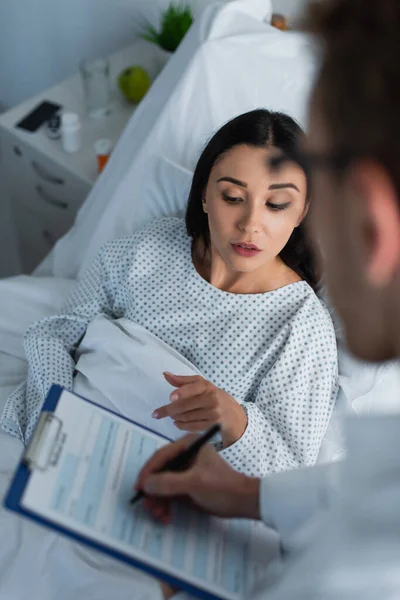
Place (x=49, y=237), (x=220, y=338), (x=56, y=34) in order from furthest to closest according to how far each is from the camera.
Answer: (x=56, y=34)
(x=49, y=237)
(x=220, y=338)

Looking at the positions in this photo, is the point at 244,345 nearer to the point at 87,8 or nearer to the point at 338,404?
the point at 338,404

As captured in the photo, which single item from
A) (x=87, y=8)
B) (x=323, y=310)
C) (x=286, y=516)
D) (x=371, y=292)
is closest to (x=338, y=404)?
(x=323, y=310)

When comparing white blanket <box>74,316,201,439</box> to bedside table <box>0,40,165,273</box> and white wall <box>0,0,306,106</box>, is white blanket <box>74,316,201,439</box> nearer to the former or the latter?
bedside table <box>0,40,165,273</box>

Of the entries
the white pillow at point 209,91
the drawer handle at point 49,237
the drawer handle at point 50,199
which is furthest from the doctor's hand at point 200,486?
the drawer handle at point 49,237

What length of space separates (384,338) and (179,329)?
2.27 feet

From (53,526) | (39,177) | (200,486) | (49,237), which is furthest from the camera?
(49,237)

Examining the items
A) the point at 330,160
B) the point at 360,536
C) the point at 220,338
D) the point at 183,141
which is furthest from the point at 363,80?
the point at 183,141

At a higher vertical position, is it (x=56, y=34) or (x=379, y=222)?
(x=379, y=222)

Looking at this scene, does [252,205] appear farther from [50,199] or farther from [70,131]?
[50,199]

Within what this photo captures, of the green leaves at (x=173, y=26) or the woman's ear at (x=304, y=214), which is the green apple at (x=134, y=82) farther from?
the woman's ear at (x=304, y=214)

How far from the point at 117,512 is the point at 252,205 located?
53 cm

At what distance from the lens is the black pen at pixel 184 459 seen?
771mm

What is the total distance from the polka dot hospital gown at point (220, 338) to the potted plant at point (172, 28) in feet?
2.21

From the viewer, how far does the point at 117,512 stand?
0.74 meters
